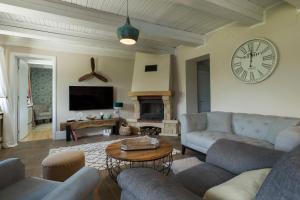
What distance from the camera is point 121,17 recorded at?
120 inches

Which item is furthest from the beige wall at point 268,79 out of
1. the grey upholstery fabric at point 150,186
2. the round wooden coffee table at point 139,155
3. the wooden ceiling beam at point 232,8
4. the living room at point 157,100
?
the grey upholstery fabric at point 150,186

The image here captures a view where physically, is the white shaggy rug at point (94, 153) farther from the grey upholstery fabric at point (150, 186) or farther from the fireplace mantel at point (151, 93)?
the grey upholstery fabric at point (150, 186)

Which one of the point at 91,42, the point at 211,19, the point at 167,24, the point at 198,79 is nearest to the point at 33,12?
the point at 91,42

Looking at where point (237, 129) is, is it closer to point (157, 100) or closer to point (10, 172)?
point (157, 100)

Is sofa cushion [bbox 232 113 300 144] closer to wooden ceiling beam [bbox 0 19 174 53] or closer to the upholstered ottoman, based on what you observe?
the upholstered ottoman

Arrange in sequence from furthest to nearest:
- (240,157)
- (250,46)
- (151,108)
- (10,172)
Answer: (151,108) < (250,46) < (240,157) < (10,172)

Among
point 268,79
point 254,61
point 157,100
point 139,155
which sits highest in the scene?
point 254,61

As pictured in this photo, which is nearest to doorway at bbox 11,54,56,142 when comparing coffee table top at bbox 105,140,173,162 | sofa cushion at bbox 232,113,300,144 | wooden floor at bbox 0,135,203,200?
wooden floor at bbox 0,135,203,200

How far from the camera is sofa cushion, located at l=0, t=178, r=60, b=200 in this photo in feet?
3.99

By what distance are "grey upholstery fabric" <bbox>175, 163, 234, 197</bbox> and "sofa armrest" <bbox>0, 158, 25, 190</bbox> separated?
1383mm

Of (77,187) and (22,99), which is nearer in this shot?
(77,187)

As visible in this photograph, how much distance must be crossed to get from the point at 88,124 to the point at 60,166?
2.75m

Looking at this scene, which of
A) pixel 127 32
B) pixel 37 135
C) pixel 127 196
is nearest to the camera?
pixel 127 196

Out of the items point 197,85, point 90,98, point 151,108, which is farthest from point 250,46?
point 90,98
